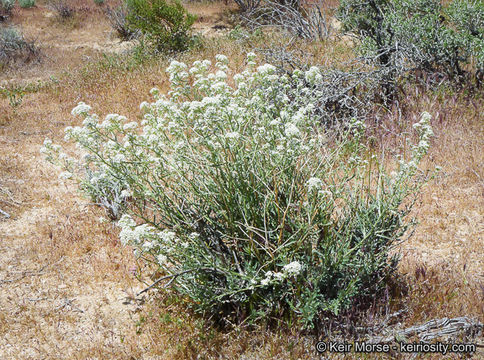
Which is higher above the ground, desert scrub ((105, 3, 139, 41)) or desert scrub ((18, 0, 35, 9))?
desert scrub ((18, 0, 35, 9))

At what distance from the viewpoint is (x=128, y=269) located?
4.02 meters

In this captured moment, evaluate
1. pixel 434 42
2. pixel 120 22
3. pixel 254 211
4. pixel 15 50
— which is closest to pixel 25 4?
pixel 120 22

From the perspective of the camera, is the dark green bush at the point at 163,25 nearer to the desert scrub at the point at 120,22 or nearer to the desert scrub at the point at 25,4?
the desert scrub at the point at 120,22

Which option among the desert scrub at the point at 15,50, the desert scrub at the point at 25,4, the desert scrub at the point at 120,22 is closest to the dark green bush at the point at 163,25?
the desert scrub at the point at 120,22

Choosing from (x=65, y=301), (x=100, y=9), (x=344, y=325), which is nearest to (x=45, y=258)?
(x=65, y=301)

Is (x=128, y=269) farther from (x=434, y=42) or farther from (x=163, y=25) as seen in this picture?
(x=163, y=25)

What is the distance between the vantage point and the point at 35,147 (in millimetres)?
7227

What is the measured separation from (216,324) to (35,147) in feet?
18.7

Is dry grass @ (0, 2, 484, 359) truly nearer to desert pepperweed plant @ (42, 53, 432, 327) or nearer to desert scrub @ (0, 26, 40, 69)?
desert pepperweed plant @ (42, 53, 432, 327)

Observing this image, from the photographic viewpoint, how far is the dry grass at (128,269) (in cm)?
295

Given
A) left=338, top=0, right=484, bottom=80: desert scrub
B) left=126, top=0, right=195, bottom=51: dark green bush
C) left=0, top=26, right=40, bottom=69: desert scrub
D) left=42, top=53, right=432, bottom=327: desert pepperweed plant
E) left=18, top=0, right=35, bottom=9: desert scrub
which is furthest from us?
left=18, top=0, right=35, bottom=9: desert scrub

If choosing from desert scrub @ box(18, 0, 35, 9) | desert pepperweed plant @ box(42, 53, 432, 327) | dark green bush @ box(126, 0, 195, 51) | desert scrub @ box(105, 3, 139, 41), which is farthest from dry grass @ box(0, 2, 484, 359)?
desert scrub @ box(18, 0, 35, 9)

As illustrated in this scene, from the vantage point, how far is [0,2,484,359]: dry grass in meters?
2.95

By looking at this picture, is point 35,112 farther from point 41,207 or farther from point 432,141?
point 432,141
